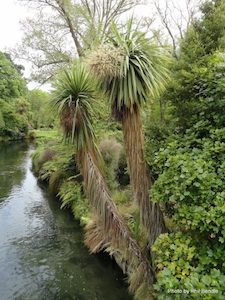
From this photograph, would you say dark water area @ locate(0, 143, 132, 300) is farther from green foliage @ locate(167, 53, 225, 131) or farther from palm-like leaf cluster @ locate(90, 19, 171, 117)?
palm-like leaf cluster @ locate(90, 19, 171, 117)

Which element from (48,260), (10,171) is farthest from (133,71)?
(10,171)

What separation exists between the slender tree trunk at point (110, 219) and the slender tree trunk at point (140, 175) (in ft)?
1.50

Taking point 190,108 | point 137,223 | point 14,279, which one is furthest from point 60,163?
point 190,108

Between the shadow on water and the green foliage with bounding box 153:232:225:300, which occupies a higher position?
the green foliage with bounding box 153:232:225:300

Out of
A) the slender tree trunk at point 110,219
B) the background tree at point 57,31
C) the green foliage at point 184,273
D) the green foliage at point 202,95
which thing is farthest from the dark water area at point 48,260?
the background tree at point 57,31

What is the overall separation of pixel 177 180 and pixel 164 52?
2526mm

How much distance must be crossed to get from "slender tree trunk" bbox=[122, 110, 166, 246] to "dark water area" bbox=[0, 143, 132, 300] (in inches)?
70.3

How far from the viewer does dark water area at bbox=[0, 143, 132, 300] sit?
19.3 ft

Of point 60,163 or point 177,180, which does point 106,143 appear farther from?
point 177,180

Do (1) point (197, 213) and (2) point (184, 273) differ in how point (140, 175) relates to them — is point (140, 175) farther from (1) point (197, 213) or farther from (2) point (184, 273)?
(2) point (184, 273)

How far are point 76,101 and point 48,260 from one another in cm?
437

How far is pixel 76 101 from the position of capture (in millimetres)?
5191

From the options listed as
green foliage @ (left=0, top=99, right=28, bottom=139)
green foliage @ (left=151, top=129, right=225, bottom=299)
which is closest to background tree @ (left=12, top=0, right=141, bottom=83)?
green foliage @ (left=151, top=129, right=225, bottom=299)

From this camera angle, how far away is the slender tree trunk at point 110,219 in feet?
16.7
